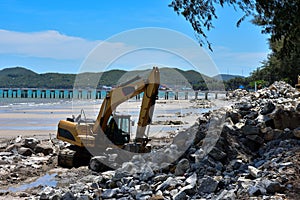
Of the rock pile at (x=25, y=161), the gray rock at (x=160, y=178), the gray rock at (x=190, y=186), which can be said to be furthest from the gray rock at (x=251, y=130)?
the rock pile at (x=25, y=161)

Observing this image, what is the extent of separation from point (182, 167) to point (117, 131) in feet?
13.3

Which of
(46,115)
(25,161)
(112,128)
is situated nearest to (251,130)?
(112,128)

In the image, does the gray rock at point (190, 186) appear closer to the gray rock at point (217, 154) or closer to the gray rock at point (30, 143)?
the gray rock at point (217, 154)

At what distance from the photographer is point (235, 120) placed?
11.9 metres

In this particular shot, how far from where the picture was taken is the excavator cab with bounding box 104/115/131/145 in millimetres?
12977

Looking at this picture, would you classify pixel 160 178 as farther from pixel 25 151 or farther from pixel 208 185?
pixel 25 151

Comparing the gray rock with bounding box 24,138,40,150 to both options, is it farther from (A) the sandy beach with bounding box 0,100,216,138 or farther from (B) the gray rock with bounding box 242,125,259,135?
(B) the gray rock with bounding box 242,125,259,135

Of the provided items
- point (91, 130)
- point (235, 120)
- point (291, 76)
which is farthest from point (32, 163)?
point (291, 76)

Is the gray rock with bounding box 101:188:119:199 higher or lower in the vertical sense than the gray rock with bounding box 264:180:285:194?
lower

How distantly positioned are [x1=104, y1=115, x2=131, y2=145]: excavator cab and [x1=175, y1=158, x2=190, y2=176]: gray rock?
3754 millimetres

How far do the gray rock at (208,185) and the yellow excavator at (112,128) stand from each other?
167 inches

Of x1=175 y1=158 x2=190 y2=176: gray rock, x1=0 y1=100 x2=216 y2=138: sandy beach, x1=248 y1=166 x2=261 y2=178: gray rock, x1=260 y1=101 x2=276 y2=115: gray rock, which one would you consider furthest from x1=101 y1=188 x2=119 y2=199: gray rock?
x1=0 y1=100 x2=216 y2=138: sandy beach

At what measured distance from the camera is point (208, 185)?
820cm

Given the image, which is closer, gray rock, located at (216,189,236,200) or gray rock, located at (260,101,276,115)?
gray rock, located at (216,189,236,200)
